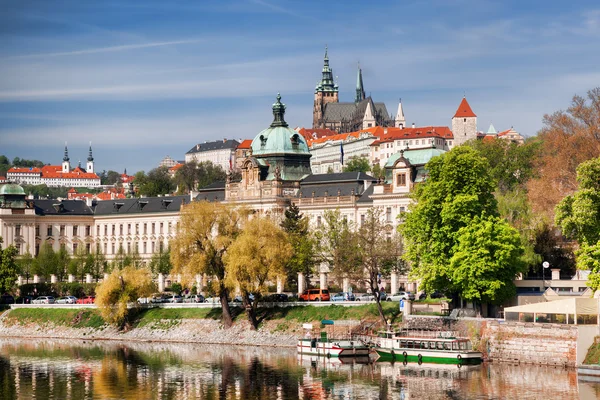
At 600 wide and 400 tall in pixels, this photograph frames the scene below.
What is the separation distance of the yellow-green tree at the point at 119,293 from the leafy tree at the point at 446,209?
1149 inches

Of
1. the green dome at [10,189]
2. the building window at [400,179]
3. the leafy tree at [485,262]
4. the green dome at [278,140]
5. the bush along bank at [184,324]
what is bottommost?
the bush along bank at [184,324]

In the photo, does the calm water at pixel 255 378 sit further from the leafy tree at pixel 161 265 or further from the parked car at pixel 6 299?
the leafy tree at pixel 161 265

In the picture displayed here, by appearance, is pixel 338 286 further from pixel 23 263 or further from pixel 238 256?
pixel 23 263

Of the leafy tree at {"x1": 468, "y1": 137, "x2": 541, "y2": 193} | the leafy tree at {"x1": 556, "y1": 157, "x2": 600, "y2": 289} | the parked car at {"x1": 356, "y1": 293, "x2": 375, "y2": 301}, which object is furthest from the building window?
the leafy tree at {"x1": 556, "y1": 157, "x2": 600, "y2": 289}

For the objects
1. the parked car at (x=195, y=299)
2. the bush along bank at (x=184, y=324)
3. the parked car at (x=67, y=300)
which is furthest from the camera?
the parked car at (x=67, y=300)

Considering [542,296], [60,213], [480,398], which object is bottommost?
[480,398]

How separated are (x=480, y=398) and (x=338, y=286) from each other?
166 ft

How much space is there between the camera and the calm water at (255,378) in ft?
228

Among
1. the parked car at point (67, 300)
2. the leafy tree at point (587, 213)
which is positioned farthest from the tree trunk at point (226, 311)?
the leafy tree at point (587, 213)

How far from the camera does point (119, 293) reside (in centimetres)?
10762

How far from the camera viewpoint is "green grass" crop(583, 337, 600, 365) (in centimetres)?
7344

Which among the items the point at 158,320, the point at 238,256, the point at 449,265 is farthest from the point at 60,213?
the point at 449,265

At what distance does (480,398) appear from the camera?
66.1 meters

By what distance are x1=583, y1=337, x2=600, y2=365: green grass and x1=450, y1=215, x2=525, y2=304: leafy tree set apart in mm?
11473
